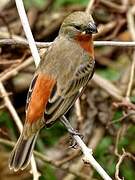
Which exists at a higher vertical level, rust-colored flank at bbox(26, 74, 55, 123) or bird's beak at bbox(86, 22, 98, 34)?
bird's beak at bbox(86, 22, 98, 34)

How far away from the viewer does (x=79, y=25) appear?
5629 millimetres

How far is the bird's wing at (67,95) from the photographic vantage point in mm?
5290

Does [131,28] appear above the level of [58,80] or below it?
below

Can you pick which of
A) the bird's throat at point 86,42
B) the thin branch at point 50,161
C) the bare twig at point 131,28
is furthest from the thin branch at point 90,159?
the bare twig at point 131,28

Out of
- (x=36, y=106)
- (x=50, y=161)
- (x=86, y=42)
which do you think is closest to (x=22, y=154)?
(x=36, y=106)

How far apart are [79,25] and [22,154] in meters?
1.15

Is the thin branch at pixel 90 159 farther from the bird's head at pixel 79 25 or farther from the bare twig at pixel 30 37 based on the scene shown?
the bird's head at pixel 79 25

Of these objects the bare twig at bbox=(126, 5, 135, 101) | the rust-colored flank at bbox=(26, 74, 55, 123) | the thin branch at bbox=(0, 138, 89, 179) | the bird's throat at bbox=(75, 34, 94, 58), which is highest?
the bird's throat at bbox=(75, 34, 94, 58)

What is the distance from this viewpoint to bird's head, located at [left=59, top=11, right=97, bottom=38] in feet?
18.1

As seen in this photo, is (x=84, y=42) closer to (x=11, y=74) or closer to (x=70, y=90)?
(x=70, y=90)

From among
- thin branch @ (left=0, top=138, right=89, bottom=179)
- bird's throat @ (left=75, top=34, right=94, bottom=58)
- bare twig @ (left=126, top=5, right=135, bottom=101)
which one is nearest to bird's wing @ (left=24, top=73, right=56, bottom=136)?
bird's throat @ (left=75, top=34, right=94, bottom=58)

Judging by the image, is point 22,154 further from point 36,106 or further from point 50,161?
point 50,161

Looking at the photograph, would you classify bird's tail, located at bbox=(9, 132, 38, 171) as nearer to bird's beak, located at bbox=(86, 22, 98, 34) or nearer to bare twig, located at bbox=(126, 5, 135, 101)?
bird's beak, located at bbox=(86, 22, 98, 34)

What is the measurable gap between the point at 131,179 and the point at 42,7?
2271 millimetres
